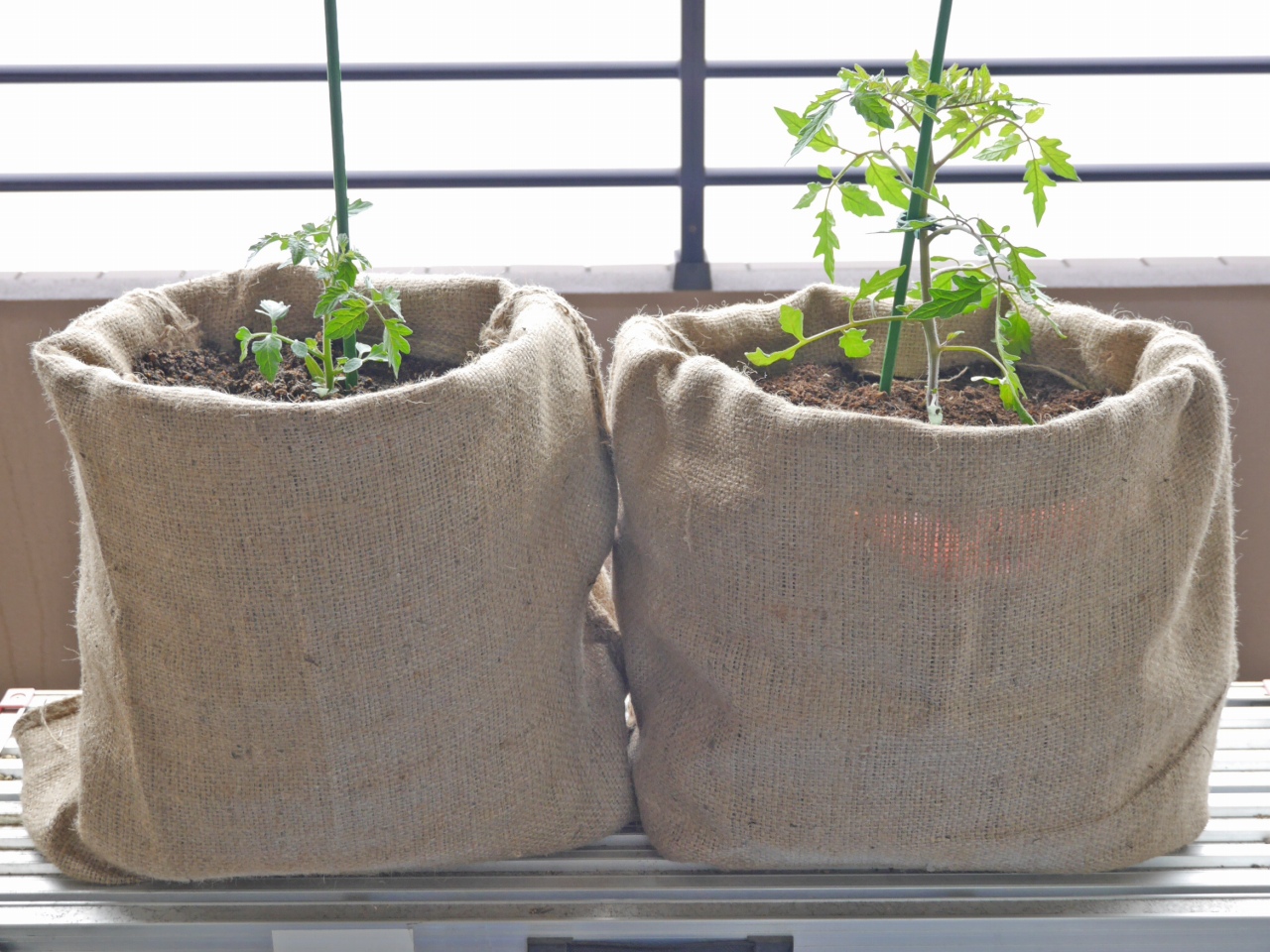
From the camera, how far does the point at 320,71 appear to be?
1.48m

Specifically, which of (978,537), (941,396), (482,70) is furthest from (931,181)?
(482,70)

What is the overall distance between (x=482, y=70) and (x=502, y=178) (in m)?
0.14

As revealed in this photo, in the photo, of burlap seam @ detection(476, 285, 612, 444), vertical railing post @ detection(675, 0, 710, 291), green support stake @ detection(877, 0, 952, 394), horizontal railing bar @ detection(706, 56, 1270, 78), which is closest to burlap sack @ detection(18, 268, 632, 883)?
burlap seam @ detection(476, 285, 612, 444)

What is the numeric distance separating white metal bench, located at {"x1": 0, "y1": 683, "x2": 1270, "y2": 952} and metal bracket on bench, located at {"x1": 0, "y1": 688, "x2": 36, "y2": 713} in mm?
266

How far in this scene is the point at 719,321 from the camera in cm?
100

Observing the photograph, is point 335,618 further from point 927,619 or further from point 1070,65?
point 1070,65

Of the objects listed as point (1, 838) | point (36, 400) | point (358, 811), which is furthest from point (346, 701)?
point (36, 400)

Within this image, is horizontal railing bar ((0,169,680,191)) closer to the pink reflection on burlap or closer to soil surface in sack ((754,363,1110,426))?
soil surface in sack ((754,363,1110,426))

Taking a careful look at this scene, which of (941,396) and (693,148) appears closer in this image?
(941,396)

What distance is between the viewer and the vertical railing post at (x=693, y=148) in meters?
1.42

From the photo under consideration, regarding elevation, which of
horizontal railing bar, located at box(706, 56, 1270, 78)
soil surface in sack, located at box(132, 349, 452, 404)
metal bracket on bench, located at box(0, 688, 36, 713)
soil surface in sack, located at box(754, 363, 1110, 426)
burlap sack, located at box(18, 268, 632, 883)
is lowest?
metal bracket on bench, located at box(0, 688, 36, 713)

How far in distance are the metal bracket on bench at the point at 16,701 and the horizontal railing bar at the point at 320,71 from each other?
0.83 meters

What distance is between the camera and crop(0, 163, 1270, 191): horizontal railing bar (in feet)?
5.01

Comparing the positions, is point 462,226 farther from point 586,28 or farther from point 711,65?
point 711,65
